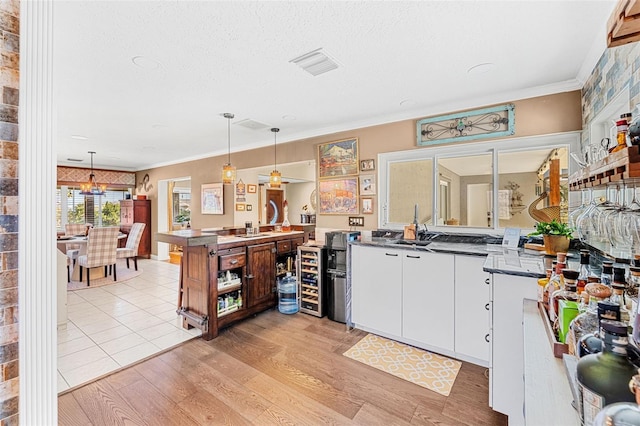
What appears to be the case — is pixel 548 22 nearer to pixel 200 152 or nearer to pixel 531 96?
pixel 531 96

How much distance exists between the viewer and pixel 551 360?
0.98 meters

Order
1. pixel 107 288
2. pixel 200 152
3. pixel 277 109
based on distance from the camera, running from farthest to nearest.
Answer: pixel 200 152 < pixel 107 288 < pixel 277 109

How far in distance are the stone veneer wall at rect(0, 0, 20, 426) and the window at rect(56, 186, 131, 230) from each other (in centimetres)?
755

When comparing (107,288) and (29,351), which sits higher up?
(29,351)

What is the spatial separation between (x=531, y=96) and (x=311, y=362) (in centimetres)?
319

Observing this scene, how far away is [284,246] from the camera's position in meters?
4.00

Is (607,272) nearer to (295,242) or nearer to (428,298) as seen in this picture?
(428,298)

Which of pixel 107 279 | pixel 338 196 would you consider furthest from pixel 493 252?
pixel 107 279

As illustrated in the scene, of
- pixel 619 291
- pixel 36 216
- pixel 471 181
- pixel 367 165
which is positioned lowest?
pixel 619 291

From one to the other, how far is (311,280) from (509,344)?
7.52ft

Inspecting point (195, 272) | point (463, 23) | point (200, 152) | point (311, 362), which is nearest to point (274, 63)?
point (463, 23)

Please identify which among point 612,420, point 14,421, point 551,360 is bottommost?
point 14,421

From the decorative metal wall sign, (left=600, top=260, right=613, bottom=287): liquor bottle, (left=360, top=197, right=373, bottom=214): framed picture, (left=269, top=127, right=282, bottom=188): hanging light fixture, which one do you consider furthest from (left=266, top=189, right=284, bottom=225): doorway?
(left=600, top=260, right=613, bottom=287): liquor bottle

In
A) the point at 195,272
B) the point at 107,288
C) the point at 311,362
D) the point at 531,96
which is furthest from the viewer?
the point at 107,288
